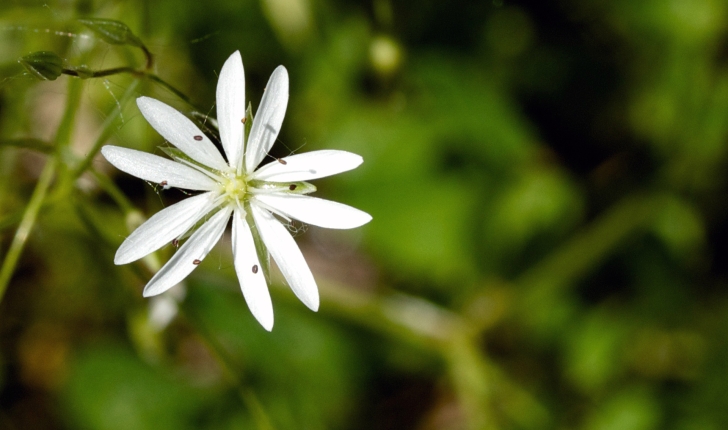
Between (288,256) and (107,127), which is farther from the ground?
(107,127)

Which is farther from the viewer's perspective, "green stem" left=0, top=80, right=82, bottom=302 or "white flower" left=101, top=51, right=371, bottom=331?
"green stem" left=0, top=80, right=82, bottom=302

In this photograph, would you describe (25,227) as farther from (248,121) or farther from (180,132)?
(248,121)

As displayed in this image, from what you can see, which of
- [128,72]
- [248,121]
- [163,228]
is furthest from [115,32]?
[163,228]

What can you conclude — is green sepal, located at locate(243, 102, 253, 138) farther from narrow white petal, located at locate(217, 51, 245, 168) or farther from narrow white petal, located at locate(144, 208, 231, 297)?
narrow white petal, located at locate(144, 208, 231, 297)

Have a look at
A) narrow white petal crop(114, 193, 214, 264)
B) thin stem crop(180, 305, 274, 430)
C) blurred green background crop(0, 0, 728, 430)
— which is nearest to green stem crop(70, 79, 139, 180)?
narrow white petal crop(114, 193, 214, 264)

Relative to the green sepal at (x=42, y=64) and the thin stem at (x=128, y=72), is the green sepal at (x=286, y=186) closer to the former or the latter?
the thin stem at (x=128, y=72)

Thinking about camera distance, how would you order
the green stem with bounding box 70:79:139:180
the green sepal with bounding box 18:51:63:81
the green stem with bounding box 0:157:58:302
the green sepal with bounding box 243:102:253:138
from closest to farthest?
the green sepal with bounding box 18:51:63:81 < the green sepal with bounding box 243:102:253:138 < the green stem with bounding box 70:79:139:180 < the green stem with bounding box 0:157:58:302
